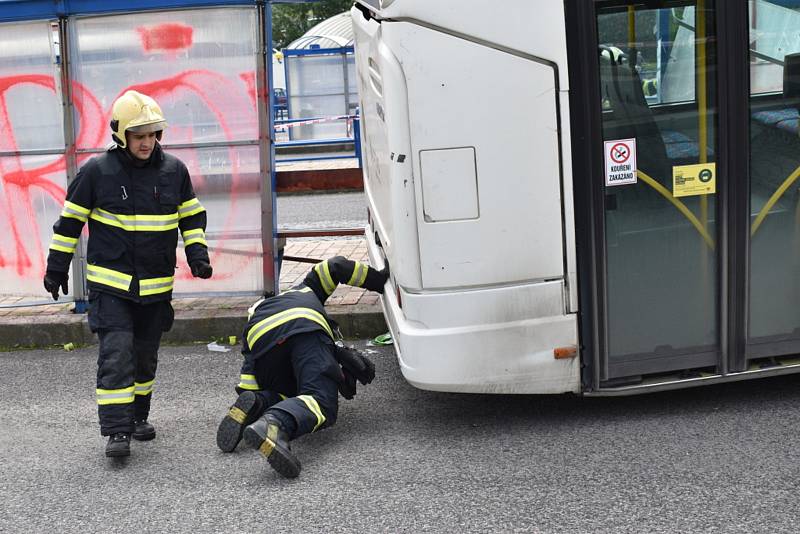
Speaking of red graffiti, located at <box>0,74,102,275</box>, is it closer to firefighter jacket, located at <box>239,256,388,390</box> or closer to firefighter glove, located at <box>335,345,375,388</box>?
firefighter jacket, located at <box>239,256,388,390</box>

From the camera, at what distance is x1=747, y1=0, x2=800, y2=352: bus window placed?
4.85 m

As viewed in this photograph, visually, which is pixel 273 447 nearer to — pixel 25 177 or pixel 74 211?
pixel 74 211

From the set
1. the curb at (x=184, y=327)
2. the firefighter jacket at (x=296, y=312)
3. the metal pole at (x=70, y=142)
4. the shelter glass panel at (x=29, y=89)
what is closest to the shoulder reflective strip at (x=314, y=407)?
the firefighter jacket at (x=296, y=312)

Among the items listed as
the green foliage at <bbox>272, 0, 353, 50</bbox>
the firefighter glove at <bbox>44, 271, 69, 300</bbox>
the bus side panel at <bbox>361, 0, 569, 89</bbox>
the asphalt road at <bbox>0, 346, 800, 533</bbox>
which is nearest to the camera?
the asphalt road at <bbox>0, 346, 800, 533</bbox>

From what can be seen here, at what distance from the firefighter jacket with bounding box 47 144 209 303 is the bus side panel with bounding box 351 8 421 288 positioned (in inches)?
43.2

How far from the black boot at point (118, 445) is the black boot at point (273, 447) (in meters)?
0.72

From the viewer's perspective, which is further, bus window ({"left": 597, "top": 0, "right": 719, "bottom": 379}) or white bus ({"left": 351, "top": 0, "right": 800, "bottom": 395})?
bus window ({"left": 597, "top": 0, "right": 719, "bottom": 379})

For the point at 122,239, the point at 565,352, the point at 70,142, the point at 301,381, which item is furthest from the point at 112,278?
the point at 70,142

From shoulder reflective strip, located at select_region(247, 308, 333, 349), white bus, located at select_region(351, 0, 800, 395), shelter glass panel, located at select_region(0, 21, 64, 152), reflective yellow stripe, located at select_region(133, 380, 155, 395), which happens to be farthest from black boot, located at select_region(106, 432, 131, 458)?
shelter glass panel, located at select_region(0, 21, 64, 152)

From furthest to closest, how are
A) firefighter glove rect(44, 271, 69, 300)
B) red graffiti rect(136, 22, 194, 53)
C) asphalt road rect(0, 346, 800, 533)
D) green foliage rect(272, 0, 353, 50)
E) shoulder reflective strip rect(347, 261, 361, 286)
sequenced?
green foliage rect(272, 0, 353, 50) → red graffiti rect(136, 22, 194, 53) → shoulder reflective strip rect(347, 261, 361, 286) → firefighter glove rect(44, 271, 69, 300) → asphalt road rect(0, 346, 800, 533)

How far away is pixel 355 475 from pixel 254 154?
3.17 metres

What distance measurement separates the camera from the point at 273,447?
4605mm

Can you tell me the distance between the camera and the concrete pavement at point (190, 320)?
23.0 ft

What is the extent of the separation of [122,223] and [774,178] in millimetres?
3170
